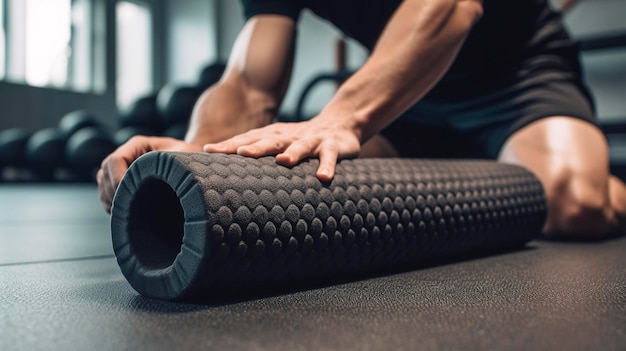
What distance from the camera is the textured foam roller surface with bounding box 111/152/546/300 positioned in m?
0.70

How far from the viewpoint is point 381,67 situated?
113cm

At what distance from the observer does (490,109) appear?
1.73 metres

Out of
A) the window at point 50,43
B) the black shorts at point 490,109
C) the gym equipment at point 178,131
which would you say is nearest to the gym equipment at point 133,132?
the gym equipment at point 178,131

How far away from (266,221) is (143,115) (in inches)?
152

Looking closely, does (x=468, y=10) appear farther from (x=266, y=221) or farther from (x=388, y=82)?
(x=266, y=221)

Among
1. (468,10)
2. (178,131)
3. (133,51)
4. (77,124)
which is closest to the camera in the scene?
(468,10)

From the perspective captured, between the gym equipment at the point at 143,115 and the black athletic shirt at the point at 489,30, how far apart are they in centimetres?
291

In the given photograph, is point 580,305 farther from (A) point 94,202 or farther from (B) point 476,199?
(A) point 94,202

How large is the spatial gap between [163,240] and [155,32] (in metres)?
6.84

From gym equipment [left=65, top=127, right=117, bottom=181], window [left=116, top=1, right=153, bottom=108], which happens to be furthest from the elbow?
window [left=116, top=1, right=153, bottom=108]

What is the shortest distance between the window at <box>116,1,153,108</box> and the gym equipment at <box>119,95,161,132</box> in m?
2.63

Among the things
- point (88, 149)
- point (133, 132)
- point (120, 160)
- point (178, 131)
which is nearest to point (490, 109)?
point (120, 160)

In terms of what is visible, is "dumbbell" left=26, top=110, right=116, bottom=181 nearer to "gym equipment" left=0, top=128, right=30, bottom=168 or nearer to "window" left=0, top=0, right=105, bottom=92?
"gym equipment" left=0, top=128, right=30, bottom=168

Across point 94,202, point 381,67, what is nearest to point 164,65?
point 94,202
